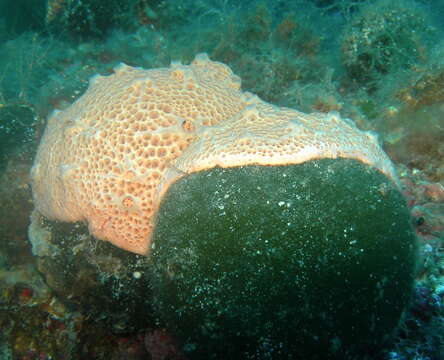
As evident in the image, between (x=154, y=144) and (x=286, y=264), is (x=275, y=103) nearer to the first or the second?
(x=154, y=144)

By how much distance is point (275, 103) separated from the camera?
15.9 feet

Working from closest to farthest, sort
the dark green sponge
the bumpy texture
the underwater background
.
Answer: the dark green sponge → the bumpy texture → the underwater background

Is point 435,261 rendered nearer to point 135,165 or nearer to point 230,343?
point 230,343

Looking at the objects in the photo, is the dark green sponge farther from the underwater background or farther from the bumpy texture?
the underwater background

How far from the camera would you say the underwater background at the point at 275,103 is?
3.03m

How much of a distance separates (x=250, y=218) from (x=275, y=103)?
3252 millimetres

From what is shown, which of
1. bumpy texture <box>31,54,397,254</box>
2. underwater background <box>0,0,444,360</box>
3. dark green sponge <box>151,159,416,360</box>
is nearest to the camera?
dark green sponge <box>151,159,416,360</box>

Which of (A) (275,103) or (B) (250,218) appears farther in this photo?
(A) (275,103)

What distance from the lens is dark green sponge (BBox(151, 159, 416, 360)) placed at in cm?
195

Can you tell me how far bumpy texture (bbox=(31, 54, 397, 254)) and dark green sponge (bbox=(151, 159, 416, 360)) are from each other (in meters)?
0.23

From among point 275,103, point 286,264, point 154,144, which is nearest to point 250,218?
point 286,264

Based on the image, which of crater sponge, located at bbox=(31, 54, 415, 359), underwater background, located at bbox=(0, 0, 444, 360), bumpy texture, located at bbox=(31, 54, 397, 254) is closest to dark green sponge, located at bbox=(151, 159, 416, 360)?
crater sponge, located at bbox=(31, 54, 415, 359)

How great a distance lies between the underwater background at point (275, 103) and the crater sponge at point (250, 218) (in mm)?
564

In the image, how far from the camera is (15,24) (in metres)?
12.2
